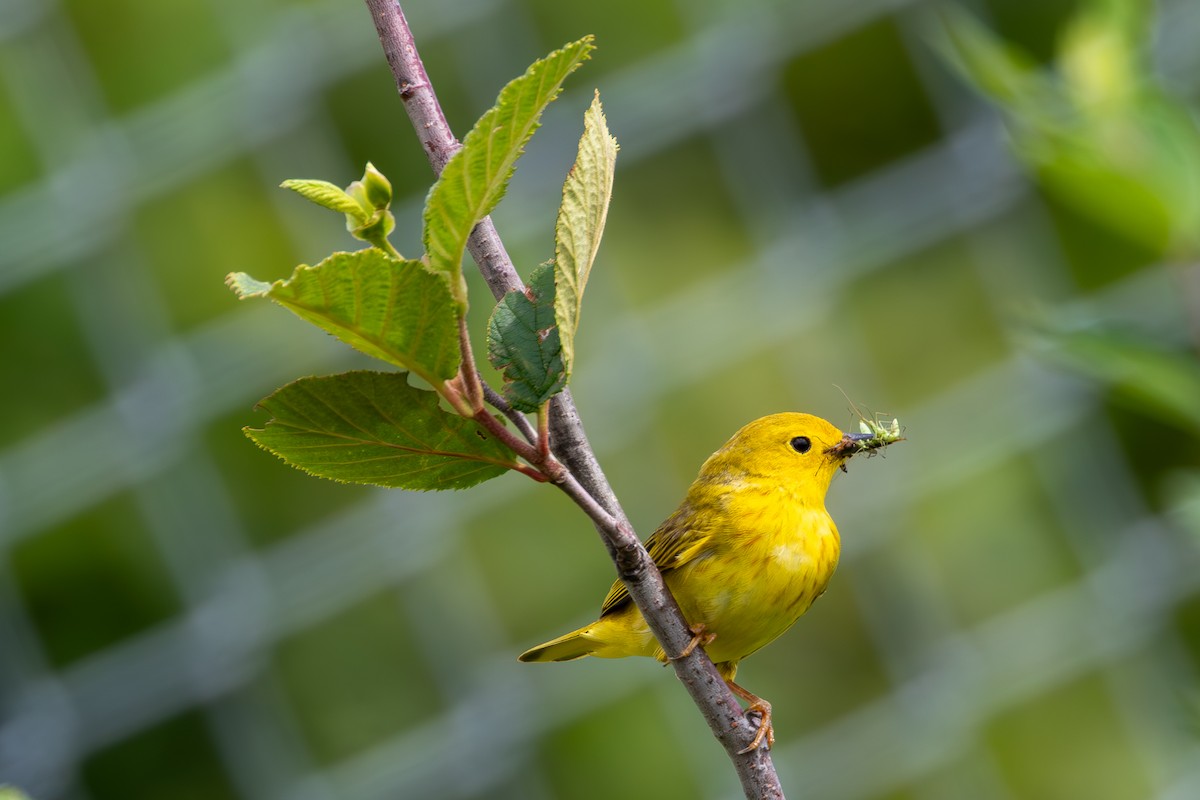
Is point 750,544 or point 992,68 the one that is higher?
point 992,68

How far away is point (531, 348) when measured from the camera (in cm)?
61

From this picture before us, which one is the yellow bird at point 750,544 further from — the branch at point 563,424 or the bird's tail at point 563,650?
the branch at point 563,424

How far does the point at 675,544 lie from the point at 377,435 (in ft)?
2.44

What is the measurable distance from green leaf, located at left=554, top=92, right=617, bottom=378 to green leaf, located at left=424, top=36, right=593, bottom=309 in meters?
0.03

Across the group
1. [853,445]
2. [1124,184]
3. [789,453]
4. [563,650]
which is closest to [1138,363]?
[1124,184]

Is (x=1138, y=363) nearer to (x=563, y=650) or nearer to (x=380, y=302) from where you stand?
(x=380, y=302)

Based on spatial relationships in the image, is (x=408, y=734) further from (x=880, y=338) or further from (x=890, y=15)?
(x=890, y=15)

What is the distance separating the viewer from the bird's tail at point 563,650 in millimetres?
1516

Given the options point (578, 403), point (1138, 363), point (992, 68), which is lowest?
point (578, 403)

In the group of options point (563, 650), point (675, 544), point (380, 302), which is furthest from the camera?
point (563, 650)

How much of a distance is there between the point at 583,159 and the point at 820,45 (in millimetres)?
3426

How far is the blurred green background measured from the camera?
3.57 meters

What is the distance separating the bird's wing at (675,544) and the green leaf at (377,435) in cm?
63

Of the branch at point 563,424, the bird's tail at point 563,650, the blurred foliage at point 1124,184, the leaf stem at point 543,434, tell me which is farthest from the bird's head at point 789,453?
the leaf stem at point 543,434
